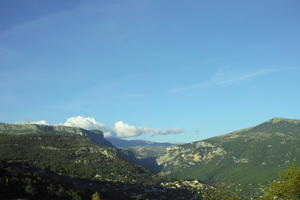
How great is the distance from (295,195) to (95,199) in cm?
10476

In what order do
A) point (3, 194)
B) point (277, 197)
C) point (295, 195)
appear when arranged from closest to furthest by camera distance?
1. point (295, 195)
2. point (277, 197)
3. point (3, 194)

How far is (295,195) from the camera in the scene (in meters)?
152

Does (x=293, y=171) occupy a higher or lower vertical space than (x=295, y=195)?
higher

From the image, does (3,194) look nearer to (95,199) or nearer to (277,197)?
(95,199)

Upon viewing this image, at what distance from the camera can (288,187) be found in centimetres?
15100

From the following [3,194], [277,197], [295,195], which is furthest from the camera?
[3,194]

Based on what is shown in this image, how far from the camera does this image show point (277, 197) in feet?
531

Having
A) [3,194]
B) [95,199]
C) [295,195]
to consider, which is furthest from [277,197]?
[3,194]

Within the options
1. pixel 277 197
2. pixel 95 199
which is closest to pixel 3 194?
pixel 95 199

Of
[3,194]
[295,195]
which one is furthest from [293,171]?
[3,194]

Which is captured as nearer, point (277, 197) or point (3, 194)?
point (277, 197)

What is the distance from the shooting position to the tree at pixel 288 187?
150125mm

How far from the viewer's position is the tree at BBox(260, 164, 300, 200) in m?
150

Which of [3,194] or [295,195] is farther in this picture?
[3,194]
